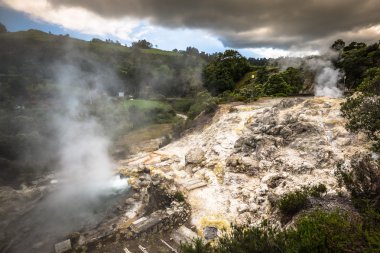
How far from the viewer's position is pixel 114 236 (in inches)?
436

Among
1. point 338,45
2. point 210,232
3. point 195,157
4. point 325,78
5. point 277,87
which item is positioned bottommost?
point 210,232

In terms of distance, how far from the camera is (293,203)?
942 cm

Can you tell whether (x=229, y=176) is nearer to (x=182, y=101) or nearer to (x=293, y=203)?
(x=293, y=203)

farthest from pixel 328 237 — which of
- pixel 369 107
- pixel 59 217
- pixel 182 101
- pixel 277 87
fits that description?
pixel 182 101

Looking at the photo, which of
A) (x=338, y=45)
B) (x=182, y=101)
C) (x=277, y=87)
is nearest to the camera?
(x=277, y=87)

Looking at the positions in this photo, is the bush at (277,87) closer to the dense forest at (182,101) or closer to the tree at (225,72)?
the dense forest at (182,101)

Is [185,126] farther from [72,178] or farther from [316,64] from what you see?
[316,64]

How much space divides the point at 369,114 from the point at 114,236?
38.2ft

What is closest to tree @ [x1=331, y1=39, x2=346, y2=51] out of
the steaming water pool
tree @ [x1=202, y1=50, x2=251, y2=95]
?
tree @ [x1=202, y1=50, x2=251, y2=95]

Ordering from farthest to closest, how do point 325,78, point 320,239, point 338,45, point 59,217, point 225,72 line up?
point 225,72 → point 338,45 → point 325,78 → point 59,217 → point 320,239

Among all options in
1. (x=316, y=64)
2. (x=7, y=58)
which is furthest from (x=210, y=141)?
(x=7, y=58)

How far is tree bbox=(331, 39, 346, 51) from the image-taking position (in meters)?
36.5

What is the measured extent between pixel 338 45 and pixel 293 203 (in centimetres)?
3609

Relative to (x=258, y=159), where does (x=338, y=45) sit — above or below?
above
